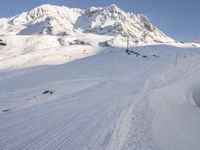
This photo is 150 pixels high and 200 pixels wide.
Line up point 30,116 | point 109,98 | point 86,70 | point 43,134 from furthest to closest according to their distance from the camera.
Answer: point 86,70 → point 109,98 → point 30,116 → point 43,134

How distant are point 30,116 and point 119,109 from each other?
14.0ft

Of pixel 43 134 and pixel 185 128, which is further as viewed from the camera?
pixel 185 128

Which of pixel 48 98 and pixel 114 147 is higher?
pixel 114 147

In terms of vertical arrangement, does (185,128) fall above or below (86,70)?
above

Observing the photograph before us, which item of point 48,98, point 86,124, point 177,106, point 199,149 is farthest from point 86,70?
point 199,149

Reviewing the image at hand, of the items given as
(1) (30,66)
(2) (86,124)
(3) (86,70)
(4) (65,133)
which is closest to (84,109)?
(2) (86,124)

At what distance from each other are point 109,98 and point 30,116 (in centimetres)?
561

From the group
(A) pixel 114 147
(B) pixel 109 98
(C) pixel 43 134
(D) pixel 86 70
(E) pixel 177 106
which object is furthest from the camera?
(D) pixel 86 70

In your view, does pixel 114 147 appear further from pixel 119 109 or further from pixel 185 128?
pixel 119 109

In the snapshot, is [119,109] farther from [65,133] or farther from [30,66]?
[30,66]

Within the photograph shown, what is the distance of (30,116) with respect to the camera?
49.9 ft

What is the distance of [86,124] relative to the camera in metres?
12.9

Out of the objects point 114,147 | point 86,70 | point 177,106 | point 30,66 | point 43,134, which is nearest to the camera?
point 114,147

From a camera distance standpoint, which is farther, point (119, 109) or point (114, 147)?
point (119, 109)
